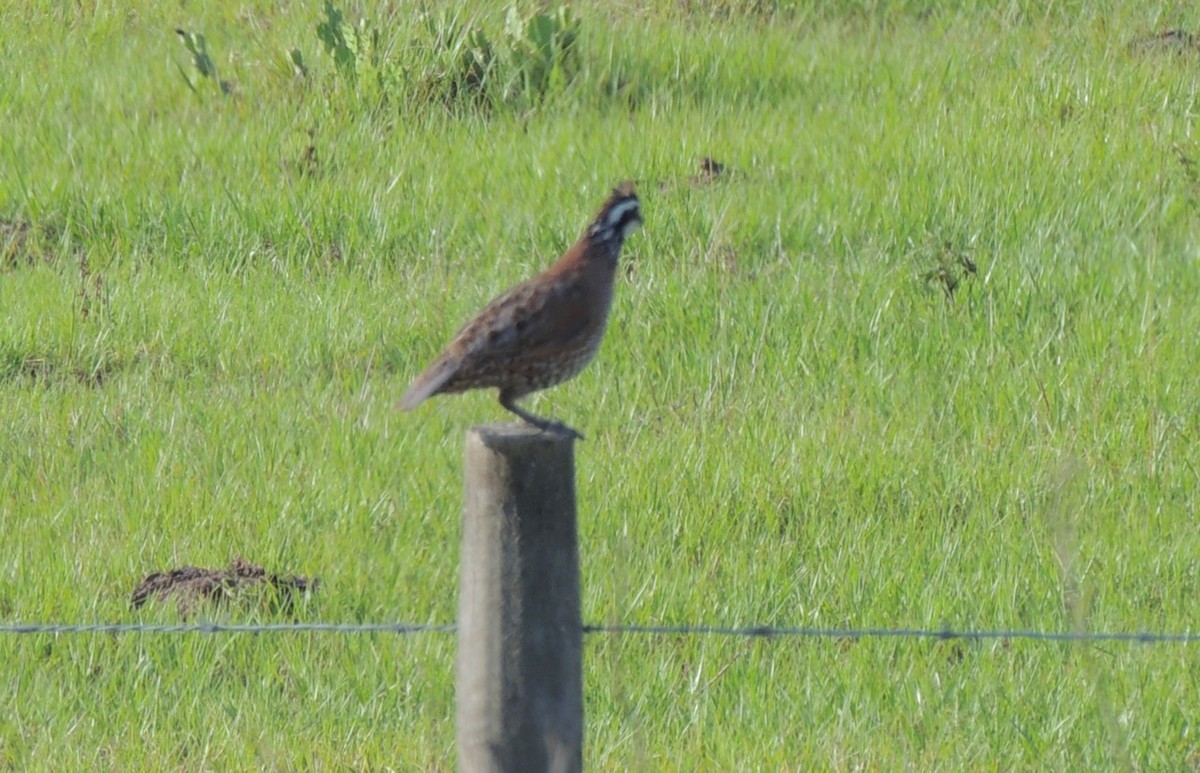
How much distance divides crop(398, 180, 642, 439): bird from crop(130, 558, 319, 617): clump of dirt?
1.23 meters

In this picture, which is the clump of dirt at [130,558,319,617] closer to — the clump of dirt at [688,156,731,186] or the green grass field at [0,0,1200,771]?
the green grass field at [0,0,1200,771]

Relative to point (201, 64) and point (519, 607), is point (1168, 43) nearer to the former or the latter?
point (201, 64)

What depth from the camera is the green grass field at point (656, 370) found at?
4816mm

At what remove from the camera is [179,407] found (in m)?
6.96

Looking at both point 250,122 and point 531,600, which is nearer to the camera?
point 531,600

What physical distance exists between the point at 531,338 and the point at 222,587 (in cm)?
154

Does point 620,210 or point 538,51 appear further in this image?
point 538,51

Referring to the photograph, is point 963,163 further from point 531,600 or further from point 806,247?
point 531,600

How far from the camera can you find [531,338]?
174 inches

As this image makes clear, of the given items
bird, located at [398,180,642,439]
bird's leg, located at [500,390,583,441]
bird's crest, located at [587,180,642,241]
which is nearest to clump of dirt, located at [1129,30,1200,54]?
bird's crest, located at [587,180,642,241]

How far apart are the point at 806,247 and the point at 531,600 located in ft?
17.7

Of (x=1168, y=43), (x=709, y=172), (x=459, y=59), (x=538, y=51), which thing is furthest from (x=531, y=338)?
(x=1168, y=43)

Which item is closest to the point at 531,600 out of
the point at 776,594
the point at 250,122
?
the point at 776,594

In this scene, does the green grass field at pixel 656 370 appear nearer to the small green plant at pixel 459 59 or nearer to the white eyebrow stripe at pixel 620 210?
the small green plant at pixel 459 59
